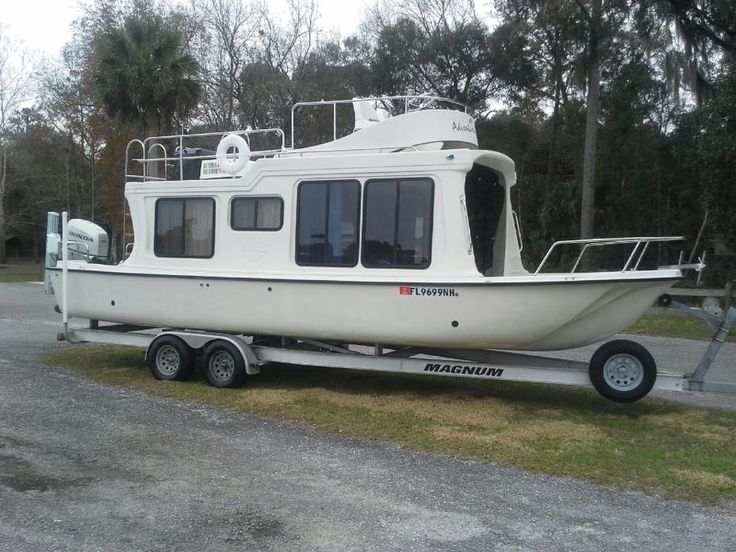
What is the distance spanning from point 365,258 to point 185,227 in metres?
2.60

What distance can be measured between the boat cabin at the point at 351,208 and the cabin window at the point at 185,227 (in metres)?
0.01

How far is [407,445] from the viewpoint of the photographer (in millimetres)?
6316

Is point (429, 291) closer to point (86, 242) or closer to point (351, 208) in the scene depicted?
point (351, 208)

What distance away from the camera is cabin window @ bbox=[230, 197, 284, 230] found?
27.3ft

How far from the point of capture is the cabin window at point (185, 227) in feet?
28.7

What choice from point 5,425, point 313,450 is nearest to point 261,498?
point 313,450

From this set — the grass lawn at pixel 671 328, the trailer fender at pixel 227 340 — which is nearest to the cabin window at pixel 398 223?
the trailer fender at pixel 227 340

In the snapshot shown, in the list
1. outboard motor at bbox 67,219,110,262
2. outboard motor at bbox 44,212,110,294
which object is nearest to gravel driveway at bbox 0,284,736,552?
outboard motor at bbox 44,212,110,294

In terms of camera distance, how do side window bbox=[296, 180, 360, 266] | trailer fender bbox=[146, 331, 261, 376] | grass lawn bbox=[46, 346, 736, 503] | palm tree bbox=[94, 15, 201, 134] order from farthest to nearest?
palm tree bbox=[94, 15, 201, 134]
trailer fender bbox=[146, 331, 261, 376]
side window bbox=[296, 180, 360, 266]
grass lawn bbox=[46, 346, 736, 503]

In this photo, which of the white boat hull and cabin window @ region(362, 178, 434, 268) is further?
cabin window @ region(362, 178, 434, 268)

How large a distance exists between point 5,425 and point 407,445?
399 centimetres

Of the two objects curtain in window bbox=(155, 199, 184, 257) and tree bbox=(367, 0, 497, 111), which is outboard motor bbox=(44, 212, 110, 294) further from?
tree bbox=(367, 0, 497, 111)

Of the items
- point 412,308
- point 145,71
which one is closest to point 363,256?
point 412,308

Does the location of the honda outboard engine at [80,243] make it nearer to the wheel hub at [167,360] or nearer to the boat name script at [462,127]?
the wheel hub at [167,360]
